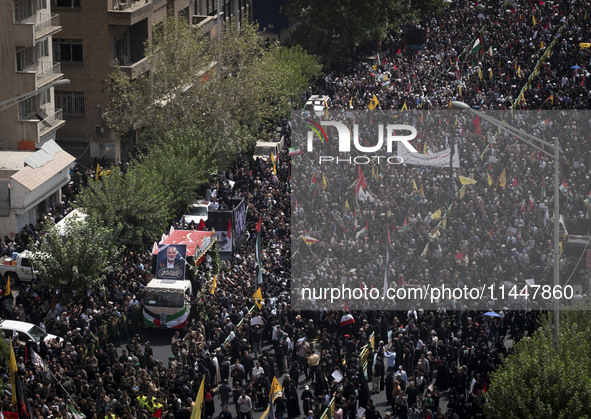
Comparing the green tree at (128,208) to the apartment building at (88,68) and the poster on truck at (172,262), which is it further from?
the apartment building at (88,68)

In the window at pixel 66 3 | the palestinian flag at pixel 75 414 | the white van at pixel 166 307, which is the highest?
the window at pixel 66 3

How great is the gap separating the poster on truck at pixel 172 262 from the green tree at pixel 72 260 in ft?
5.49

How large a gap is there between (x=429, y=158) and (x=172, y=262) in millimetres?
14165

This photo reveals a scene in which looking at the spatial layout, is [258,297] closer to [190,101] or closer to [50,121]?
[50,121]

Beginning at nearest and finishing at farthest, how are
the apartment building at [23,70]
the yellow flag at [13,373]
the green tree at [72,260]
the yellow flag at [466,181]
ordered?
the yellow flag at [13,373]
the green tree at [72,260]
the yellow flag at [466,181]
the apartment building at [23,70]

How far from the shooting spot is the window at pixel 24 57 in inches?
1886

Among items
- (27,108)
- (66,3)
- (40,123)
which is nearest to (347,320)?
(40,123)

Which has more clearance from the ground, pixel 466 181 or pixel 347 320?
pixel 466 181

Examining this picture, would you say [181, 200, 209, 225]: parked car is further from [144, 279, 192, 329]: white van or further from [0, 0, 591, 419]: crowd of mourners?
[144, 279, 192, 329]: white van

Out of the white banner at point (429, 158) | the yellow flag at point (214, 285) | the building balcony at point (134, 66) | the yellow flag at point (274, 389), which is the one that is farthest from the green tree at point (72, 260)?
the building balcony at point (134, 66)

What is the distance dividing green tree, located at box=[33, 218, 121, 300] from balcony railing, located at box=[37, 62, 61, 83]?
38.3 feet

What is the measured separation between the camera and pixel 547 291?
37688 millimetres

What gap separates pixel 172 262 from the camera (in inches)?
1495

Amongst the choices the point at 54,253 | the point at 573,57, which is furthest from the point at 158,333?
the point at 573,57
